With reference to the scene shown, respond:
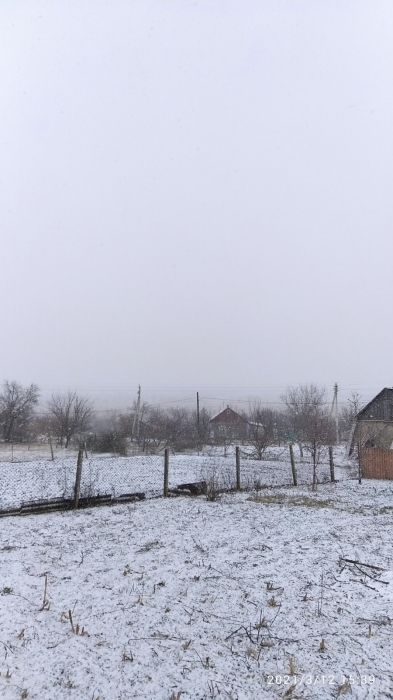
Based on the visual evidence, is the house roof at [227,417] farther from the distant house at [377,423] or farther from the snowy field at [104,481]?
the snowy field at [104,481]

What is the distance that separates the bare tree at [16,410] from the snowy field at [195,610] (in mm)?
39736

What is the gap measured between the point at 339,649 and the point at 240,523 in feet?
13.5

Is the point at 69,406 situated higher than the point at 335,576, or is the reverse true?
the point at 69,406

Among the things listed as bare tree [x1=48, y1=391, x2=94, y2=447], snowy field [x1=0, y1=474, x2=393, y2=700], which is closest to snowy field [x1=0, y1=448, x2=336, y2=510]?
snowy field [x1=0, y1=474, x2=393, y2=700]

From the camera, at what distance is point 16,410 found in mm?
44344

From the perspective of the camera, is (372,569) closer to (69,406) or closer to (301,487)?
(301,487)

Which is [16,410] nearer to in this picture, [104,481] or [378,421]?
[104,481]

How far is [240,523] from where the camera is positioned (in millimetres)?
7414

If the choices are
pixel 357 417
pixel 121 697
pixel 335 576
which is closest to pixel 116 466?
pixel 335 576
